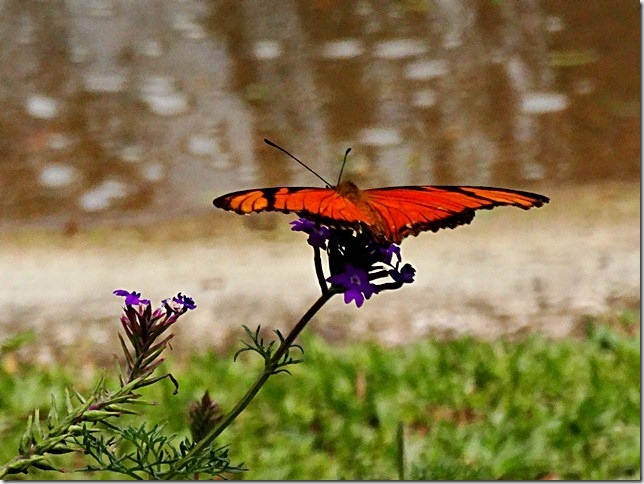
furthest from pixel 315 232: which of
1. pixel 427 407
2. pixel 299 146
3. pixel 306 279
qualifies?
pixel 299 146

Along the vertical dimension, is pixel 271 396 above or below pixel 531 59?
below

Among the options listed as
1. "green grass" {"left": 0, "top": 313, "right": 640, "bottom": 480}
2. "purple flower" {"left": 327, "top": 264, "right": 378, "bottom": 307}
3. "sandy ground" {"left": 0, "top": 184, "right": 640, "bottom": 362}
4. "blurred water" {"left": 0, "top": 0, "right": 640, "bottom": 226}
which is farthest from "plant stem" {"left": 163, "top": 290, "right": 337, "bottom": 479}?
"blurred water" {"left": 0, "top": 0, "right": 640, "bottom": 226}

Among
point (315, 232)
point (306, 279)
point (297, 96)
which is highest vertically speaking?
point (297, 96)

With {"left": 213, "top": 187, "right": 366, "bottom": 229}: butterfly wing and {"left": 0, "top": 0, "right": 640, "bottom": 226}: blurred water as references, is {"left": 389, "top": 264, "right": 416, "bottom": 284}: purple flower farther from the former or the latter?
{"left": 0, "top": 0, "right": 640, "bottom": 226}: blurred water

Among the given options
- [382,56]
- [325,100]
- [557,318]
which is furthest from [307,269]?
[382,56]

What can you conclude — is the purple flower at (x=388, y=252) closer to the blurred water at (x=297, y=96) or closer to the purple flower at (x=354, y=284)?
the purple flower at (x=354, y=284)

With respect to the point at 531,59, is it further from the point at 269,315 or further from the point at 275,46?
the point at 269,315

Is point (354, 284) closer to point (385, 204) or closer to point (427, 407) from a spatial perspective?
point (385, 204)
